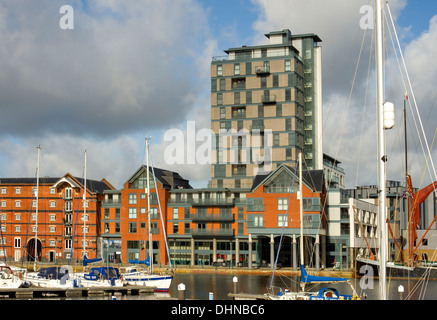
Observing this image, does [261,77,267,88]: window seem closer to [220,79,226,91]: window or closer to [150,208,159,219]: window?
[220,79,226,91]: window

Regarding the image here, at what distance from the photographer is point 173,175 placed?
361ft

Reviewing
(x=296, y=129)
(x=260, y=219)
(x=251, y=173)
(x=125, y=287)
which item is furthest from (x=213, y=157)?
(x=125, y=287)

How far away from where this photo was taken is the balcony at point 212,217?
99000 millimetres

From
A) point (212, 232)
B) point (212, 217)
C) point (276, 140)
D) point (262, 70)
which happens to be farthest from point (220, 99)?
point (212, 232)

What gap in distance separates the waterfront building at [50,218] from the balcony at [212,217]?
66.7ft

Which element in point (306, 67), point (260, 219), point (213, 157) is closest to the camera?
point (260, 219)

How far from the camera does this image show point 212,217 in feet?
328

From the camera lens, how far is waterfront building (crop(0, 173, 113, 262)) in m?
109

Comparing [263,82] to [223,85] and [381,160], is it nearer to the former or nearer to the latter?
[223,85]

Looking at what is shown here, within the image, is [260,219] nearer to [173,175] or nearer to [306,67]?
[173,175]

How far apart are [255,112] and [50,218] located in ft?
144

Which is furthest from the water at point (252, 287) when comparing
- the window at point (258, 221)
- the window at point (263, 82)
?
the window at point (263, 82)

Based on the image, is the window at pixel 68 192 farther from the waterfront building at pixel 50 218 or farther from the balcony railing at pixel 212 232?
the balcony railing at pixel 212 232
